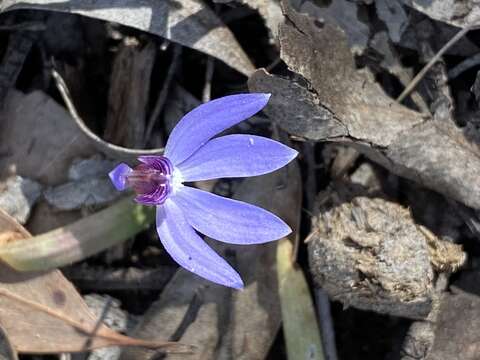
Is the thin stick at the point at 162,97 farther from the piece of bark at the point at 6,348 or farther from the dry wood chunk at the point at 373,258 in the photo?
the piece of bark at the point at 6,348

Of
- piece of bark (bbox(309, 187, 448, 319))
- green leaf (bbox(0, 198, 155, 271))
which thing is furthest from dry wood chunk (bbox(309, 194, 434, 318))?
green leaf (bbox(0, 198, 155, 271))

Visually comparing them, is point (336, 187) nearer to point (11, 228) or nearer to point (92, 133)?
point (92, 133)

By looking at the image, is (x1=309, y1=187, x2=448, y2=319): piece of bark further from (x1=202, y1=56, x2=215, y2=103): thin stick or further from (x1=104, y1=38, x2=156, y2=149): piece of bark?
(x1=104, y1=38, x2=156, y2=149): piece of bark

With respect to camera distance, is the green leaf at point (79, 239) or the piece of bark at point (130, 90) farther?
the piece of bark at point (130, 90)

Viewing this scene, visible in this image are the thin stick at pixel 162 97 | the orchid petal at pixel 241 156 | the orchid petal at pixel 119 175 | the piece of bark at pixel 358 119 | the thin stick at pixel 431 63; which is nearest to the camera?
the orchid petal at pixel 241 156

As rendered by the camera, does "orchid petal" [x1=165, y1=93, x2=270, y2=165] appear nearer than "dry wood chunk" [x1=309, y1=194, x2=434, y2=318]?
Yes

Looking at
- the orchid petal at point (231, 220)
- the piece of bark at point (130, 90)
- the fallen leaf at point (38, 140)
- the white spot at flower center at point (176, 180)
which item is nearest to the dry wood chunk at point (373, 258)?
the orchid petal at point (231, 220)

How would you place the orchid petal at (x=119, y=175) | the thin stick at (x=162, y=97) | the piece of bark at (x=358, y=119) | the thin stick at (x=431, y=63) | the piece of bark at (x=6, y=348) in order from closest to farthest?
the orchid petal at (x=119, y=175), the piece of bark at (x=358, y=119), the piece of bark at (x=6, y=348), the thin stick at (x=431, y=63), the thin stick at (x=162, y=97)

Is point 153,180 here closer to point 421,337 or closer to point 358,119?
point 358,119
